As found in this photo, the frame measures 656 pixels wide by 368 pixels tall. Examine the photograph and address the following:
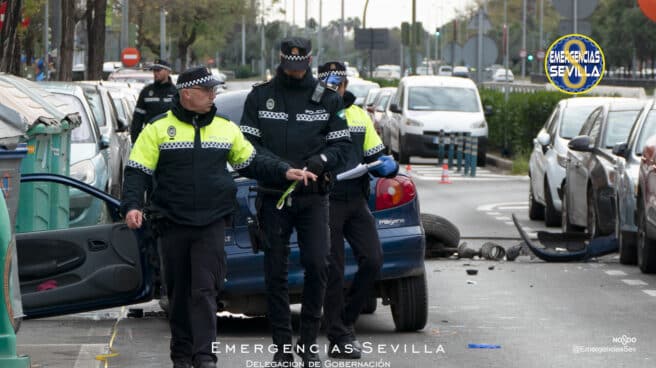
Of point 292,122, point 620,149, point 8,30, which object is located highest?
point 8,30

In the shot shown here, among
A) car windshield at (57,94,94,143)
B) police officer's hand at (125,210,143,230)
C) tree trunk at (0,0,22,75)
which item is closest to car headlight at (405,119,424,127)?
tree trunk at (0,0,22,75)

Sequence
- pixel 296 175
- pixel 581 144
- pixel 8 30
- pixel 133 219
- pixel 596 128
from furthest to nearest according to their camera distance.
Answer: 1. pixel 8 30
2. pixel 596 128
3. pixel 581 144
4. pixel 296 175
5. pixel 133 219

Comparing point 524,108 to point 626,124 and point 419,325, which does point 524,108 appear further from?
point 419,325

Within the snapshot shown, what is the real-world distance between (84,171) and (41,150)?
2.68 metres

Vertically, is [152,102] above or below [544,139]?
above

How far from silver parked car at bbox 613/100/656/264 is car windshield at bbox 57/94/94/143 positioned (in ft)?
16.9

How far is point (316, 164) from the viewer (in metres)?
8.68

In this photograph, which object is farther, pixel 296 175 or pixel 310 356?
pixel 310 356

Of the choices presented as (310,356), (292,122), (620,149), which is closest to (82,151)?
(620,149)

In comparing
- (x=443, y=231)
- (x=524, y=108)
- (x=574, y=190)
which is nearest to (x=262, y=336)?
(x=443, y=231)

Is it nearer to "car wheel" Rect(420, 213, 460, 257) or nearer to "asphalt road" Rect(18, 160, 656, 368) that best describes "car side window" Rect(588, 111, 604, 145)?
"asphalt road" Rect(18, 160, 656, 368)

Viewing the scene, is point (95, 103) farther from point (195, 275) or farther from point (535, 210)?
point (195, 275)

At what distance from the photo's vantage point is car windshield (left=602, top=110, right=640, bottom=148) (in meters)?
17.5

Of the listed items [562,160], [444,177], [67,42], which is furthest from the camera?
[67,42]
